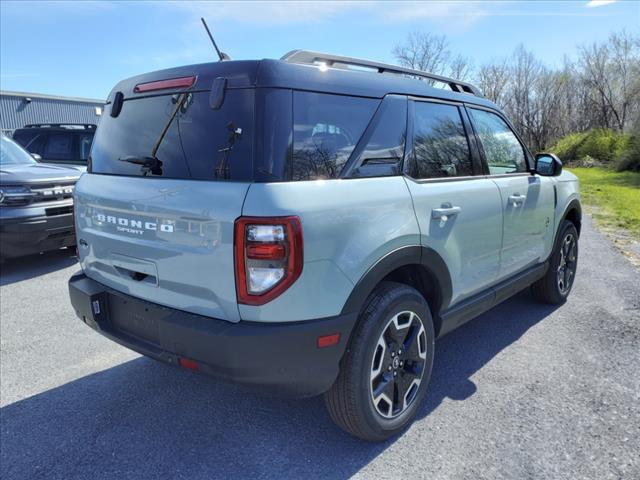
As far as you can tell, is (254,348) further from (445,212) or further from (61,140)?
(61,140)

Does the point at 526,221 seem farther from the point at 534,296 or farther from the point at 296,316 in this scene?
the point at 296,316

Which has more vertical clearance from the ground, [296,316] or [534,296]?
[296,316]

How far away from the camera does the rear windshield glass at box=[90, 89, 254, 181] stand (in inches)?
87.1

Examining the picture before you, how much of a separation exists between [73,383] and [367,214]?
98.0 inches

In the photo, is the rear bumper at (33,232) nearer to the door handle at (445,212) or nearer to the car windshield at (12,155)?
the car windshield at (12,155)

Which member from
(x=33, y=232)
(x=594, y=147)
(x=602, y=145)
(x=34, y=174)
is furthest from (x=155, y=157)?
(x=594, y=147)

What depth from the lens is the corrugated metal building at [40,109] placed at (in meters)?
31.1

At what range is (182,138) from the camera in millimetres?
2453

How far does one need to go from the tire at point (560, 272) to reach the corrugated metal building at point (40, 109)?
3150cm

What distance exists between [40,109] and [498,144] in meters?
37.1

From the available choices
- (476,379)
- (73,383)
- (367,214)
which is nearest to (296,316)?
(367,214)

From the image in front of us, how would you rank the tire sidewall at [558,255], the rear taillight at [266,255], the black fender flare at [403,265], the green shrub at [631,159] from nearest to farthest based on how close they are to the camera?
the rear taillight at [266,255], the black fender flare at [403,265], the tire sidewall at [558,255], the green shrub at [631,159]

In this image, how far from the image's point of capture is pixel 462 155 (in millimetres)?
3301

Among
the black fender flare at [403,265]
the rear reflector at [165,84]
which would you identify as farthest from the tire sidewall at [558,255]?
the rear reflector at [165,84]
